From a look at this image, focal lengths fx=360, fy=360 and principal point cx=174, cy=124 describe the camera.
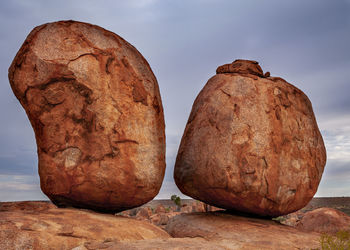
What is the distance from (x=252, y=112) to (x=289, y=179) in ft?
5.34

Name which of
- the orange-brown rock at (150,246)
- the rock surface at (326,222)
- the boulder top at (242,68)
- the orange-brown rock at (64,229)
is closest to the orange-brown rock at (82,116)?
the orange-brown rock at (64,229)

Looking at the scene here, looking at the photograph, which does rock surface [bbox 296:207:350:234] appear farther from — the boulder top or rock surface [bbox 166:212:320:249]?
the boulder top

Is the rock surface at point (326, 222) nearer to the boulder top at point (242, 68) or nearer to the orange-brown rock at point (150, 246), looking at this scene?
the boulder top at point (242, 68)

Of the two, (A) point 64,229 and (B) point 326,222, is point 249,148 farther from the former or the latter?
(B) point 326,222

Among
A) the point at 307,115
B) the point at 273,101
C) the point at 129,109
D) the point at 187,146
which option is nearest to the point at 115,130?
the point at 129,109

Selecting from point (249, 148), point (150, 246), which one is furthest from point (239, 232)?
point (150, 246)

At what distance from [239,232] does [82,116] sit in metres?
3.53

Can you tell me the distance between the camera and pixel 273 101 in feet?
25.2

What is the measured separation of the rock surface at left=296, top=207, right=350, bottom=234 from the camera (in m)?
12.4

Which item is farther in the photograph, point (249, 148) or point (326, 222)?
point (326, 222)

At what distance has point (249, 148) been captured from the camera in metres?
7.07

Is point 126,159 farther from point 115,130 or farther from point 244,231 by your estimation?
point 244,231

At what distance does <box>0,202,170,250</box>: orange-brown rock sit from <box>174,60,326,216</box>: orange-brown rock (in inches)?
74.8

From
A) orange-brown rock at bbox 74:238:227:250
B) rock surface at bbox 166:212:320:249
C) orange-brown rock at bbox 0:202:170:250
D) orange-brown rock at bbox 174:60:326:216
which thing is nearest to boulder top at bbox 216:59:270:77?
orange-brown rock at bbox 174:60:326:216
